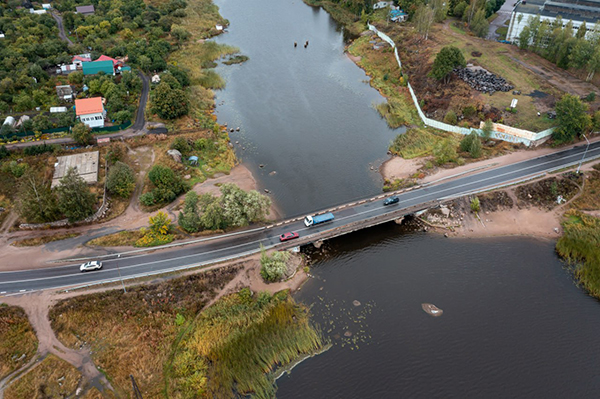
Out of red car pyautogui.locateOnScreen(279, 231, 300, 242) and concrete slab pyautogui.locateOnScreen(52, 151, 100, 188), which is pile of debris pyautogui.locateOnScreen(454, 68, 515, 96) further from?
concrete slab pyautogui.locateOnScreen(52, 151, 100, 188)

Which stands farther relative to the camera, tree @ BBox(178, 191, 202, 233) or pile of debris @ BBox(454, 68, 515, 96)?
pile of debris @ BBox(454, 68, 515, 96)

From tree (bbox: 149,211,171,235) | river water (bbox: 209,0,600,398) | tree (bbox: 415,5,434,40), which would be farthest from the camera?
tree (bbox: 415,5,434,40)

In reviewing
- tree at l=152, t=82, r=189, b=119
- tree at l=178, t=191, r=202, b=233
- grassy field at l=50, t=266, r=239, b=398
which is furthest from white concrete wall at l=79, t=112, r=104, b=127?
grassy field at l=50, t=266, r=239, b=398

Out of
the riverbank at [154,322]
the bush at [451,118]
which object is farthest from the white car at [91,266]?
the bush at [451,118]

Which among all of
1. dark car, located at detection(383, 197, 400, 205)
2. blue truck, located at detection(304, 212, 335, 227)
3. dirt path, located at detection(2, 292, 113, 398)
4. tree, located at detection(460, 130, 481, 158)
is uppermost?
tree, located at detection(460, 130, 481, 158)

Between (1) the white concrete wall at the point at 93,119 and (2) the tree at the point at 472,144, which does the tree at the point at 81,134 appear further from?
(2) the tree at the point at 472,144
